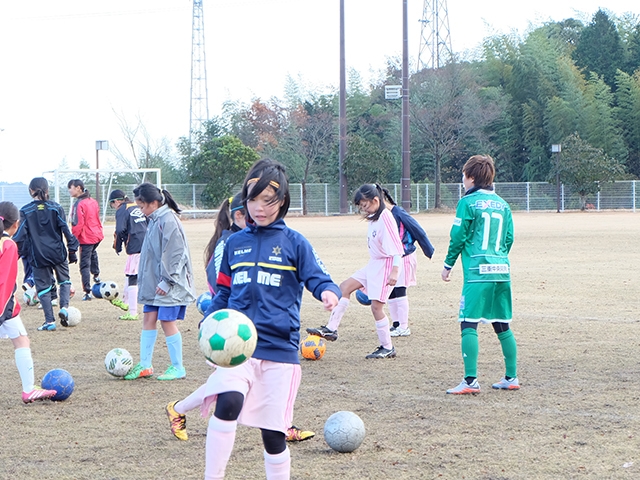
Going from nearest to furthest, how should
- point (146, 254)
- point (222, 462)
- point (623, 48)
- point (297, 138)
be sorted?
point (222, 462) → point (146, 254) → point (297, 138) → point (623, 48)

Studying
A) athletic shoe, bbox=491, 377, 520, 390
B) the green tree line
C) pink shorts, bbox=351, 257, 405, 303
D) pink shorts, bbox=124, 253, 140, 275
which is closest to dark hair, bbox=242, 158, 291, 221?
athletic shoe, bbox=491, 377, 520, 390

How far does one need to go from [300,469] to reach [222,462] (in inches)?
41.3

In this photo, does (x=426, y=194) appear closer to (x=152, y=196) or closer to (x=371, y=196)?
(x=371, y=196)

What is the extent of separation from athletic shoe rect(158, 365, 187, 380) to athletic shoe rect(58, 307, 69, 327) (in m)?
3.55

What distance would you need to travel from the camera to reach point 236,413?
3.82 meters

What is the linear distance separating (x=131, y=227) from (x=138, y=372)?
14.8ft

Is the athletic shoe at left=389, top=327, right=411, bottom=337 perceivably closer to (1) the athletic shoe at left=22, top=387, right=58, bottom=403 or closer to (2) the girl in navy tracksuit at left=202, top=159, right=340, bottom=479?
(1) the athletic shoe at left=22, top=387, right=58, bottom=403

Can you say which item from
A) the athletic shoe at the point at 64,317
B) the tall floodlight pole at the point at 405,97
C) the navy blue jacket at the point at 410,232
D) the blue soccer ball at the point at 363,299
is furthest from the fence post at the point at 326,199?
the navy blue jacket at the point at 410,232

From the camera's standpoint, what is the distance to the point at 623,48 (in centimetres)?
6306

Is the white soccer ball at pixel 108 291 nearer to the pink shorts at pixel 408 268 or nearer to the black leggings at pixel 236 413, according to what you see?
the pink shorts at pixel 408 268

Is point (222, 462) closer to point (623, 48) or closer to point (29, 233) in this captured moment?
point (29, 233)

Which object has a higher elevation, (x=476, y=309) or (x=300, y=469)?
(x=476, y=309)

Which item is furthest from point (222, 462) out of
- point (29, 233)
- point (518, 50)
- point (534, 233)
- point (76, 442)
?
point (518, 50)

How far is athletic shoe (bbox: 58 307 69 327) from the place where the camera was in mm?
10328
